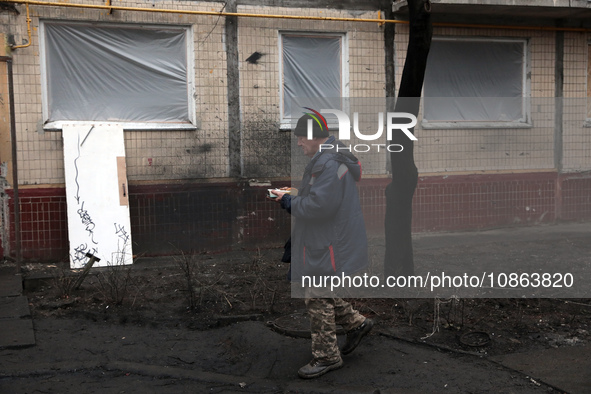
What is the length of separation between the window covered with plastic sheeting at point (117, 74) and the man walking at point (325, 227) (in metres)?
4.85

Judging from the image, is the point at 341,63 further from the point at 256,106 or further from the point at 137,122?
the point at 137,122

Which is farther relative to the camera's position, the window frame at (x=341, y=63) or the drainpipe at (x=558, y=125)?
the drainpipe at (x=558, y=125)

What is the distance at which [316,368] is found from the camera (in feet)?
14.5

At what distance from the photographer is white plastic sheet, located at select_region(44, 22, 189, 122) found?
841 centimetres

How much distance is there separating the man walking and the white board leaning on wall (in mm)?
4328

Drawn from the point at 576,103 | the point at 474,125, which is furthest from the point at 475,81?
the point at 576,103

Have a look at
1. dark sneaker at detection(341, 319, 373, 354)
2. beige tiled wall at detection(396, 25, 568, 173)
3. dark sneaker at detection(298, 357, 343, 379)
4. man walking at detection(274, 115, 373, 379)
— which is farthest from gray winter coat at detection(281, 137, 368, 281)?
beige tiled wall at detection(396, 25, 568, 173)

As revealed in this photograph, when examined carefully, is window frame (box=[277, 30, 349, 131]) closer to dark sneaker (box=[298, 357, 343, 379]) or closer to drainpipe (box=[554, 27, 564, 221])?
drainpipe (box=[554, 27, 564, 221])

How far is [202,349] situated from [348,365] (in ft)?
3.89

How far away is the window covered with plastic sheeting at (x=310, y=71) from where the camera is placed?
9461mm

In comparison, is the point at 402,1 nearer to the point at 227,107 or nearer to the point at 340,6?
the point at 340,6

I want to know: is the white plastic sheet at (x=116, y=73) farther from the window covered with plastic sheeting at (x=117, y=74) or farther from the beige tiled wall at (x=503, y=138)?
the beige tiled wall at (x=503, y=138)

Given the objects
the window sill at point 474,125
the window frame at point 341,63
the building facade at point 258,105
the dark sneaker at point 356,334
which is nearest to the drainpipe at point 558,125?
the building facade at point 258,105

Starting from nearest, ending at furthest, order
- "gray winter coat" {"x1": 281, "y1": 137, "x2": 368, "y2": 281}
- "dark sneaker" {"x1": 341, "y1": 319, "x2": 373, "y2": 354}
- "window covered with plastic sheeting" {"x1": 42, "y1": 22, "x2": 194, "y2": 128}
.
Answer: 1. "gray winter coat" {"x1": 281, "y1": 137, "x2": 368, "y2": 281}
2. "dark sneaker" {"x1": 341, "y1": 319, "x2": 373, "y2": 354}
3. "window covered with plastic sheeting" {"x1": 42, "y1": 22, "x2": 194, "y2": 128}
